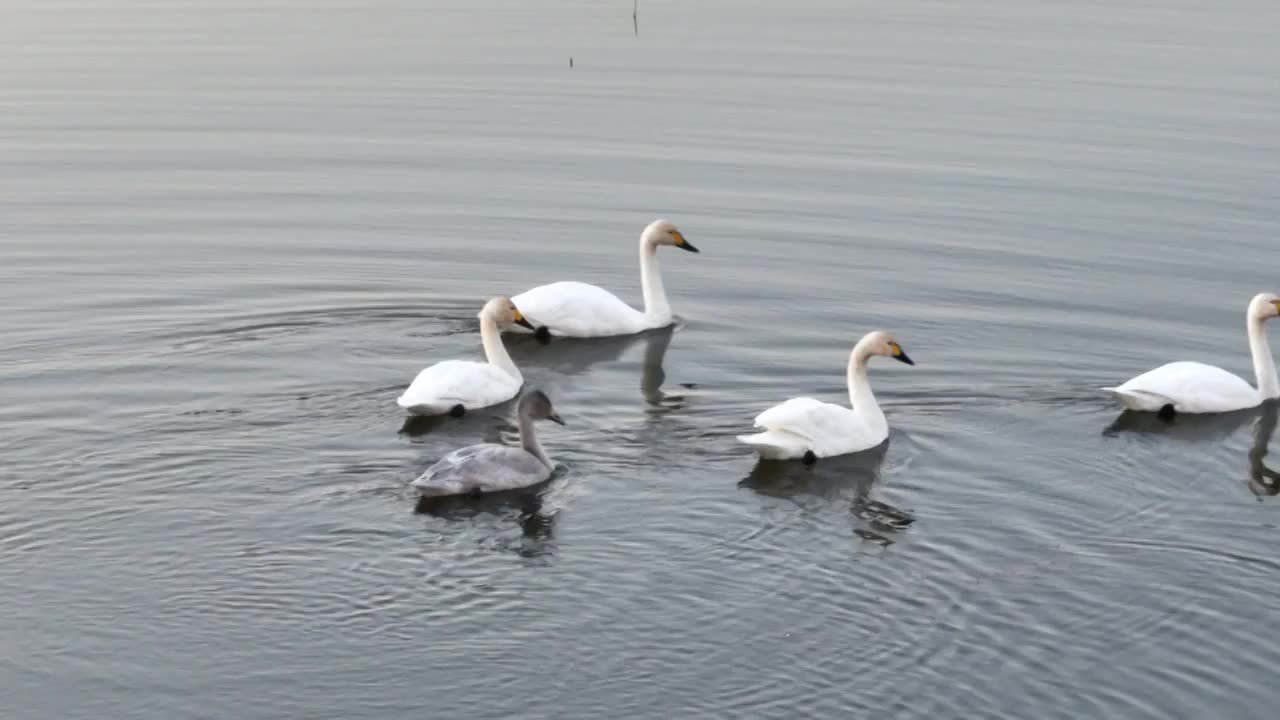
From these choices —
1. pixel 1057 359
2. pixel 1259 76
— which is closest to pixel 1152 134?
pixel 1259 76

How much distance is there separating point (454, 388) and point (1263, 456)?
22.9ft

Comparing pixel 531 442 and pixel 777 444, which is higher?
pixel 531 442

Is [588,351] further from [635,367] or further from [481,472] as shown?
[481,472]

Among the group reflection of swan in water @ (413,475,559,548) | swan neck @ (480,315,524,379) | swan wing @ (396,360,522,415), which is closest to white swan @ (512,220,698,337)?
swan neck @ (480,315,524,379)

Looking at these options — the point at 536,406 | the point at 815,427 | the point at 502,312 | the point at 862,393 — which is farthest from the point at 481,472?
the point at 502,312

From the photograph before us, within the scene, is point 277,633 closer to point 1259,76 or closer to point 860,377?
point 860,377

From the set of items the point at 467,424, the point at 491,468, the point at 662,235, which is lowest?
the point at 467,424

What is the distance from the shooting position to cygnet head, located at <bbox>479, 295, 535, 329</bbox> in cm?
1842

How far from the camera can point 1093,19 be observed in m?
38.7

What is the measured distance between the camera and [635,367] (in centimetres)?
1902

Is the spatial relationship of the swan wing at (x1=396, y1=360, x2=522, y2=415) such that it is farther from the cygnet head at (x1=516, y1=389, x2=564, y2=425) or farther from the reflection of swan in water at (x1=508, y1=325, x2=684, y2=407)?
the reflection of swan in water at (x1=508, y1=325, x2=684, y2=407)

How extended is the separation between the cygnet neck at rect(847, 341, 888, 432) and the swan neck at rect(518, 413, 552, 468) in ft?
9.23

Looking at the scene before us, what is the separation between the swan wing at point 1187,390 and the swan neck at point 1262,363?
0.46m

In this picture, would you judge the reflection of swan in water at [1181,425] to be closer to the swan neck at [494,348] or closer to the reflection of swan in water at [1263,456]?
the reflection of swan in water at [1263,456]
